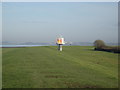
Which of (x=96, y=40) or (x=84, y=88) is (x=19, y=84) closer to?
(x=84, y=88)

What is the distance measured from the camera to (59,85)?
452 inches

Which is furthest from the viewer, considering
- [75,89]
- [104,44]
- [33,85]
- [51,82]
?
[104,44]

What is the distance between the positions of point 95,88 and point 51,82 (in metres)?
2.68

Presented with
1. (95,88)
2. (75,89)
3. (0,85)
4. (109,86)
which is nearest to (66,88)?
(75,89)

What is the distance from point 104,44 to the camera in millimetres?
73688

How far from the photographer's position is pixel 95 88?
10969 millimetres

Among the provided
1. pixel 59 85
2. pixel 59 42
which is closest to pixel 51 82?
pixel 59 85

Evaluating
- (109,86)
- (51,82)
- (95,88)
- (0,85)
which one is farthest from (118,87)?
Answer: (0,85)

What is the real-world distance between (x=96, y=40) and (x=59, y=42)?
19.6 metres

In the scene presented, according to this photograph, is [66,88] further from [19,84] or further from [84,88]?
[19,84]

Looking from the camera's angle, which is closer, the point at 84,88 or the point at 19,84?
the point at 84,88

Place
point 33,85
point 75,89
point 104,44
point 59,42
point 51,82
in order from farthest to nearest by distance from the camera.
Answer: point 104,44, point 59,42, point 51,82, point 33,85, point 75,89

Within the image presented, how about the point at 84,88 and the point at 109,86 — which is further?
the point at 109,86

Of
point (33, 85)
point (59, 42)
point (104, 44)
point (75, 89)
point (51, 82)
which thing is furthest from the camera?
point (104, 44)
